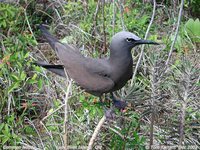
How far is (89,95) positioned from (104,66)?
2.57ft

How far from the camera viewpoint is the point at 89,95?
3.11 m

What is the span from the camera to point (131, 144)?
6.29ft

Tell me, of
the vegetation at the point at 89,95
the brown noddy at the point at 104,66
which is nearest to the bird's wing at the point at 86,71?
the brown noddy at the point at 104,66

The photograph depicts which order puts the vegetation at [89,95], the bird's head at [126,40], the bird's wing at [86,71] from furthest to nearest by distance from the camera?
the bird's wing at [86,71] < the bird's head at [126,40] < the vegetation at [89,95]

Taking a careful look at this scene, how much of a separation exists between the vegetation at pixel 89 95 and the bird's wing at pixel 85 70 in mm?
101

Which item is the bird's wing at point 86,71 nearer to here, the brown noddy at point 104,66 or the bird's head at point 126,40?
the brown noddy at point 104,66

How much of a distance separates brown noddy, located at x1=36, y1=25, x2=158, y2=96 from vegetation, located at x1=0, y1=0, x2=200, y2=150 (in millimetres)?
98

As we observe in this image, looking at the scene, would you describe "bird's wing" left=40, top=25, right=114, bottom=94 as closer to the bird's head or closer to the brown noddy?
the brown noddy

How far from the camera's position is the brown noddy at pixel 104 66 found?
224 centimetres

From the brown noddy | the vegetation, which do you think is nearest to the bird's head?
the brown noddy

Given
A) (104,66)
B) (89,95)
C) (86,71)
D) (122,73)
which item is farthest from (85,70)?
(89,95)

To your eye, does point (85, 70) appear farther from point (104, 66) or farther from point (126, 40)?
point (126, 40)

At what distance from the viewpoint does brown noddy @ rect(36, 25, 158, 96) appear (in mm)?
2242

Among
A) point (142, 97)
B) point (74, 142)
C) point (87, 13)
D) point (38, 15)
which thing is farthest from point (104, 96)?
point (38, 15)
